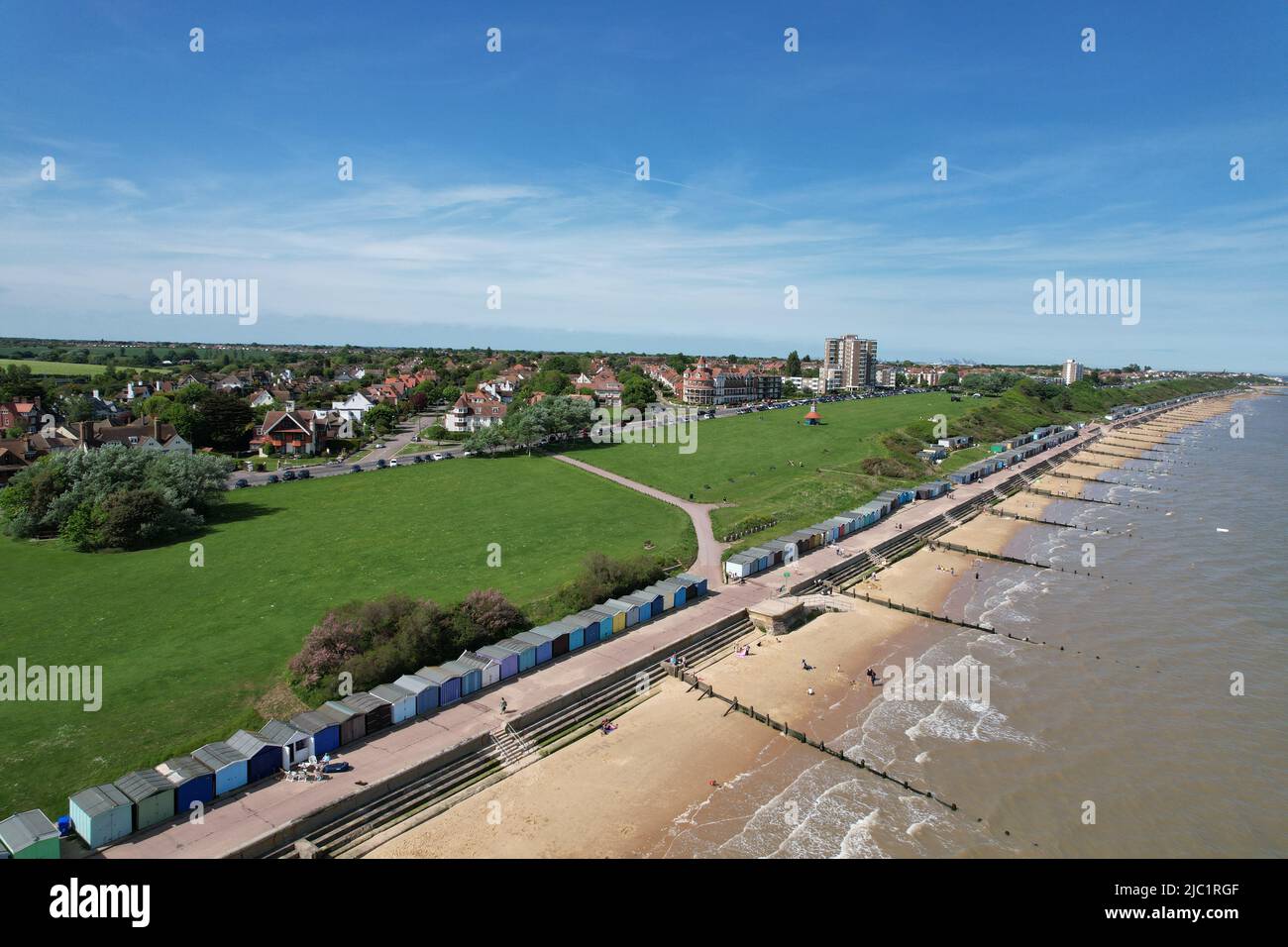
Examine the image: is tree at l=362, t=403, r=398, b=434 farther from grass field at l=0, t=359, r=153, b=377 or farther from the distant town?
grass field at l=0, t=359, r=153, b=377

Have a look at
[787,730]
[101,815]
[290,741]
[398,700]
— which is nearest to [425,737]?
[398,700]

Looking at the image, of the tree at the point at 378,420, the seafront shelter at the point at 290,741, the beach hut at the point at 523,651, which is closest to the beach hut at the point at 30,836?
the seafront shelter at the point at 290,741

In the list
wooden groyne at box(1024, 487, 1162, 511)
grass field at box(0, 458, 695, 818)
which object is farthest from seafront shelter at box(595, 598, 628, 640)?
wooden groyne at box(1024, 487, 1162, 511)

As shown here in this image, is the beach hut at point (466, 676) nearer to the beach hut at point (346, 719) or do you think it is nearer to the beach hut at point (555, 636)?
the beach hut at point (555, 636)

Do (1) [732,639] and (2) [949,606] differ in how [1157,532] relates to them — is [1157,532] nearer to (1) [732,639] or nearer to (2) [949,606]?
(2) [949,606]

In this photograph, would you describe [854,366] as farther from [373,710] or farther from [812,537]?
[373,710]
